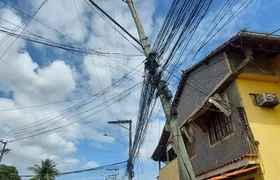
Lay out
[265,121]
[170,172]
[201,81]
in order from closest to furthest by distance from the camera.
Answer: [265,121] → [201,81] → [170,172]

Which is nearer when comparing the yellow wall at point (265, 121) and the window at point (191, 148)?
the yellow wall at point (265, 121)

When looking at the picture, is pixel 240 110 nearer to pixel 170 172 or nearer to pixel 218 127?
pixel 218 127

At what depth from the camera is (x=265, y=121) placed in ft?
26.1

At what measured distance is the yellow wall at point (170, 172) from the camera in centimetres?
1277

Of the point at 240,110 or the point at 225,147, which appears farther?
the point at 225,147

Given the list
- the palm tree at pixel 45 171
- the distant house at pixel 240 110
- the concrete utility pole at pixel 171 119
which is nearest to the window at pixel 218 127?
the distant house at pixel 240 110

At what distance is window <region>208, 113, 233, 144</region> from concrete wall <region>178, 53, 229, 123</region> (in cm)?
114

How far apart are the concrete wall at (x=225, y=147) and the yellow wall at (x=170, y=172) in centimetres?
165

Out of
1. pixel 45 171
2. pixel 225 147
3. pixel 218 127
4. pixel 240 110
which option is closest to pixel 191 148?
pixel 218 127

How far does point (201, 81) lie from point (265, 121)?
3534 millimetres

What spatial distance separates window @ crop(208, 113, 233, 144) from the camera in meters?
9.03

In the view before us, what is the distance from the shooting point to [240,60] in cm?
895

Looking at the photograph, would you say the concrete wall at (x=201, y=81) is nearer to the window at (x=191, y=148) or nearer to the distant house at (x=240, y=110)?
the distant house at (x=240, y=110)

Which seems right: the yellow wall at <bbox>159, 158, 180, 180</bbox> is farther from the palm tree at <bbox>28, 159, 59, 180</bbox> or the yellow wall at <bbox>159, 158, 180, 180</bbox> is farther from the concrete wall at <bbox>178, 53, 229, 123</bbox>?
the palm tree at <bbox>28, 159, 59, 180</bbox>
